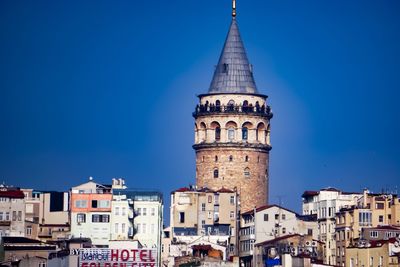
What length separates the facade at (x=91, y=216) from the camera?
153375 millimetres

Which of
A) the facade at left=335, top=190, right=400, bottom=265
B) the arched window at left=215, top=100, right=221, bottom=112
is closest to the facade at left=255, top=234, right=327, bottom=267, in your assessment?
the facade at left=335, top=190, right=400, bottom=265

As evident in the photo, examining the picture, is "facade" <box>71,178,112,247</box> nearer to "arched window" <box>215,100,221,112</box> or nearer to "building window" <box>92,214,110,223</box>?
"building window" <box>92,214,110,223</box>

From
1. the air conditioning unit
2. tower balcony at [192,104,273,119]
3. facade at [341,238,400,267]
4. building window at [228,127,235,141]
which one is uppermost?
tower balcony at [192,104,273,119]

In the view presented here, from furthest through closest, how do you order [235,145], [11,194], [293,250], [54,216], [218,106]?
[218,106] → [235,145] → [54,216] → [11,194] → [293,250]

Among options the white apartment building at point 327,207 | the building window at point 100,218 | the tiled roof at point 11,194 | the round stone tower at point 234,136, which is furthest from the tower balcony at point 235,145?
the tiled roof at point 11,194

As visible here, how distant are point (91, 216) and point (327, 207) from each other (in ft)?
53.8

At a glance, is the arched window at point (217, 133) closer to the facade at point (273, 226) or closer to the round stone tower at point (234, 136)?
the round stone tower at point (234, 136)

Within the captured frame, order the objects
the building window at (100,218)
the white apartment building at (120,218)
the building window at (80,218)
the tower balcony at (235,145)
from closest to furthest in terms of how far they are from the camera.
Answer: the white apartment building at (120,218)
the building window at (80,218)
the building window at (100,218)
the tower balcony at (235,145)

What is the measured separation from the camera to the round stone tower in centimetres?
16738

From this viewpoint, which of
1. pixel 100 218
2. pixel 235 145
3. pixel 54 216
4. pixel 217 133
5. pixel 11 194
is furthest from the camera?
pixel 217 133

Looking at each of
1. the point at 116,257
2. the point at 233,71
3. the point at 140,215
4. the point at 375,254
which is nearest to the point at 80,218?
the point at 140,215

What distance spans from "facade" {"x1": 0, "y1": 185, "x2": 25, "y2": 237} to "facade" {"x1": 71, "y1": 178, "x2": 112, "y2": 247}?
362 cm

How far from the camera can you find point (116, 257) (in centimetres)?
14500

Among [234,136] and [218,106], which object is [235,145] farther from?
[218,106]
